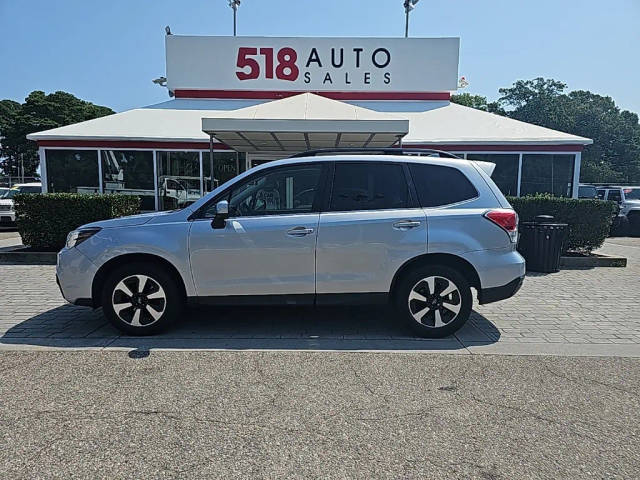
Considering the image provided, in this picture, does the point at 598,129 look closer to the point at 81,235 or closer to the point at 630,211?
the point at 630,211

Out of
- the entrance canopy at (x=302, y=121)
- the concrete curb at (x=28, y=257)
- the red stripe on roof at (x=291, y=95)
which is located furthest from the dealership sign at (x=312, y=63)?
the concrete curb at (x=28, y=257)

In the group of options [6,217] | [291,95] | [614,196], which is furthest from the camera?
[614,196]

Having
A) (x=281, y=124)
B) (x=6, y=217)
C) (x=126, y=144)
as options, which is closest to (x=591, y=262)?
(x=281, y=124)

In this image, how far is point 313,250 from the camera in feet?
15.9

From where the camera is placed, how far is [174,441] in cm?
296

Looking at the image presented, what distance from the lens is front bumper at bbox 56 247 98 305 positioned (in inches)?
194

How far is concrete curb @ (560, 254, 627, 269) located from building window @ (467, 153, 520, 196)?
437 centimetres

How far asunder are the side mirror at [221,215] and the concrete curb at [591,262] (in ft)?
25.4

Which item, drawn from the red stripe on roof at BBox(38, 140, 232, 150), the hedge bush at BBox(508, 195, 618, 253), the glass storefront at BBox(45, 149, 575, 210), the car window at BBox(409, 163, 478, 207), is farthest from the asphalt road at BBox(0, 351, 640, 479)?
the glass storefront at BBox(45, 149, 575, 210)

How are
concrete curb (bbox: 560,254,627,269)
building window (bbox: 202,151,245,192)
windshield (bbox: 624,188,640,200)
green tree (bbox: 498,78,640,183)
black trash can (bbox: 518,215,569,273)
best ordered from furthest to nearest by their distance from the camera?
1. green tree (bbox: 498,78,640,183)
2. windshield (bbox: 624,188,640,200)
3. building window (bbox: 202,151,245,192)
4. concrete curb (bbox: 560,254,627,269)
5. black trash can (bbox: 518,215,569,273)

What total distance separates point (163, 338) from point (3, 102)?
6735 cm

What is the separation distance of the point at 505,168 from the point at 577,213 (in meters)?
4.25

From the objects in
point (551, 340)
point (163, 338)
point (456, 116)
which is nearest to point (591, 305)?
point (551, 340)

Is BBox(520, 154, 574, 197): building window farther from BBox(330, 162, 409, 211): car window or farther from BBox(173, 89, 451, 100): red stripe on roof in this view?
BBox(330, 162, 409, 211): car window
